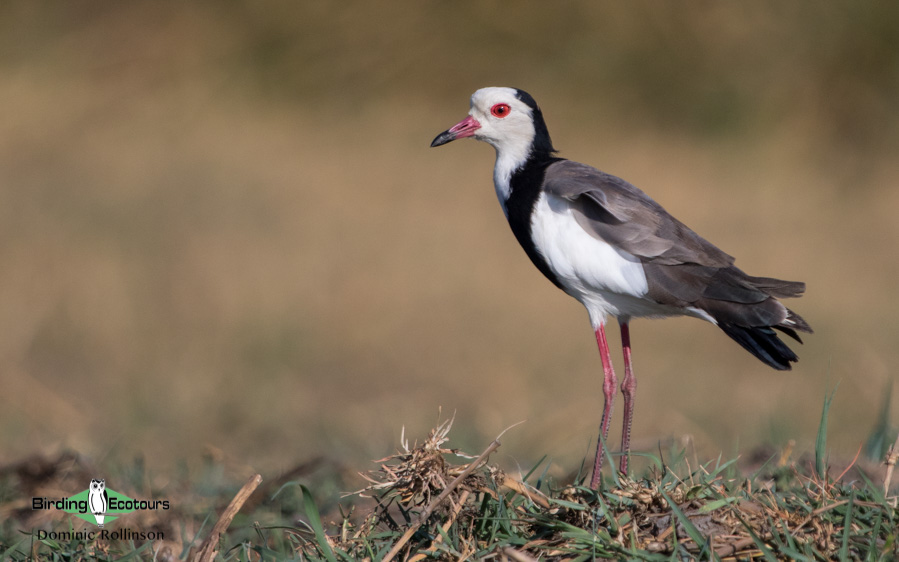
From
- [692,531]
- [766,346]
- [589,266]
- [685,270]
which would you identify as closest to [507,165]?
[589,266]

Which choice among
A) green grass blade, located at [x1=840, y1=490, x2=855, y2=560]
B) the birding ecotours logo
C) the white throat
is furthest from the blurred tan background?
green grass blade, located at [x1=840, y1=490, x2=855, y2=560]

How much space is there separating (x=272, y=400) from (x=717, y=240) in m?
3.44

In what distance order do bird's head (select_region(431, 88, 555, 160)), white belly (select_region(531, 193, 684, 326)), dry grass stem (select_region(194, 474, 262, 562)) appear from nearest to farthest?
dry grass stem (select_region(194, 474, 262, 562)) → white belly (select_region(531, 193, 684, 326)) → bird's head (select_region(431, 88, 555, 160))

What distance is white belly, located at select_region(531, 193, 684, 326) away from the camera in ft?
10.9

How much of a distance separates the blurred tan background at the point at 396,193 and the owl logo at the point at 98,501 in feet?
9.80

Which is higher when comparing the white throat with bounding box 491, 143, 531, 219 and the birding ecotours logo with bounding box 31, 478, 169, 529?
the white throat with bounding box 491, 143, 531, 219

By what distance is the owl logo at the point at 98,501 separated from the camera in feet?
10.2

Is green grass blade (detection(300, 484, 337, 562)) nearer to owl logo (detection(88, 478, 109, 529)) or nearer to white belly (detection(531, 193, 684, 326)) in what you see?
owl logo (detection(88, 478, 109, 529))

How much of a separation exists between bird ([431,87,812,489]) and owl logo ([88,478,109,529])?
4.85 ft

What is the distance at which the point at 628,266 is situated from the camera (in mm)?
3326

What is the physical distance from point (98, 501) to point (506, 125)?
1960 mm

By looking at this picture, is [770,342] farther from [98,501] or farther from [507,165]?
[98,501]

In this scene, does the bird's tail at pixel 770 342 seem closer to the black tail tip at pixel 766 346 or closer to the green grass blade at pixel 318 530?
the black tail tip at pixel 766 346

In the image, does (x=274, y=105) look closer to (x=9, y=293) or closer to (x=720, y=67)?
(x=9, y=293)
